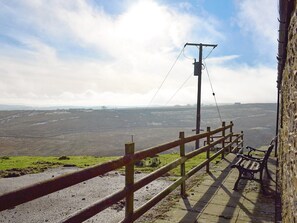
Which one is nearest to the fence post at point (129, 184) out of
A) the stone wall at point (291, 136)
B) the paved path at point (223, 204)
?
the paved path at point (223, 204)

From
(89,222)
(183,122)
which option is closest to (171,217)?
(89,222)

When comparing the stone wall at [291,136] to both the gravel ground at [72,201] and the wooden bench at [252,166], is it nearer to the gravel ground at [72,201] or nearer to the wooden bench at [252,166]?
the wooden bench at [252,166]

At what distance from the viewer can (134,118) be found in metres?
112

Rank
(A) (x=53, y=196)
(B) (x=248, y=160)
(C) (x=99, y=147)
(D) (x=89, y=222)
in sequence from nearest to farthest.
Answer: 1. (D) (x=89, y=222)
2. (A) (x=53, y=196)
3. (B) (x=248, y=160)
4. (C) (x=99, y=147)

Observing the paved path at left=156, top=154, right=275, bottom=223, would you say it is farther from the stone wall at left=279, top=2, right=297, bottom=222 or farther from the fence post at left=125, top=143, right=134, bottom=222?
the fence post at left=125, top=143, right=134, bottom=222

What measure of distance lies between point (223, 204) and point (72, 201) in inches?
132

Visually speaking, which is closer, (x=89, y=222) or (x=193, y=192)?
(x=89, y=222)

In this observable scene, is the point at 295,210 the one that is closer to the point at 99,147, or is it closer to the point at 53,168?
the point at 53,168

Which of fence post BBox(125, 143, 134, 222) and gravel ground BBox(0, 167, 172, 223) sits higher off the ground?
fence post BBox(125, 143, 134, 222)

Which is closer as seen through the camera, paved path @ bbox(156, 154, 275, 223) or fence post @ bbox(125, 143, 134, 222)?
fence post @ bbox(125, 143, 134, 222)

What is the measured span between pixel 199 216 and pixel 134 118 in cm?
10715

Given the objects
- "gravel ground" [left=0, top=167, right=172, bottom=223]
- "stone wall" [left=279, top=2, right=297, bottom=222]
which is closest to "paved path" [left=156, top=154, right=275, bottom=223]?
"stone wall" [left=279, top=2, right=297, bottom=222]

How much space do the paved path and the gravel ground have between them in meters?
1.12

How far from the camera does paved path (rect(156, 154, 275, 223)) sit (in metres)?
4.85
